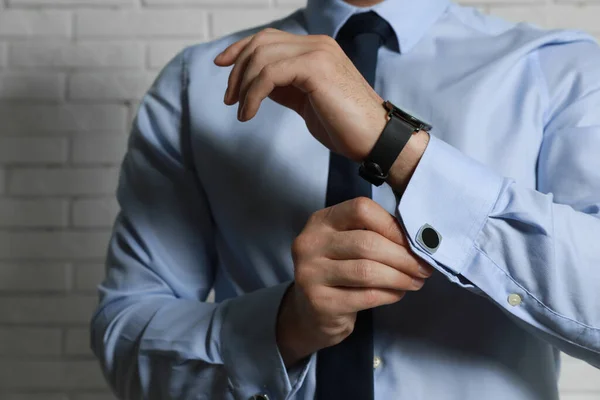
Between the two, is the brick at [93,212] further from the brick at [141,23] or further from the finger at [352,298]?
the finger at [352,298]

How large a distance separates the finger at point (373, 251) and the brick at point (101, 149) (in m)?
1.04

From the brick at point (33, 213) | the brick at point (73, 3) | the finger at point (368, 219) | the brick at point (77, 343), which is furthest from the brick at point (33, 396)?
the finger at point (368, 219)

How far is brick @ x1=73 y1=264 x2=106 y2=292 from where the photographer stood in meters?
1.75

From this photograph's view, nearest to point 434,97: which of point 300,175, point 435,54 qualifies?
point 435,54

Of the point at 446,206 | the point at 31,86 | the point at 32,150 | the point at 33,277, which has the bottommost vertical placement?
the point at 33,277

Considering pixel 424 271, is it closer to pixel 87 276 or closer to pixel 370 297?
pixel 370 297

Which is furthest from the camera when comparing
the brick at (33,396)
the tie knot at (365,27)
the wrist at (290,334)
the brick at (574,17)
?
the brick at (33,396)

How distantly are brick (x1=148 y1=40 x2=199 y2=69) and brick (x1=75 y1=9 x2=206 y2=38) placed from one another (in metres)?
0.02

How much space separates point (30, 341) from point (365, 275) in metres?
1.23

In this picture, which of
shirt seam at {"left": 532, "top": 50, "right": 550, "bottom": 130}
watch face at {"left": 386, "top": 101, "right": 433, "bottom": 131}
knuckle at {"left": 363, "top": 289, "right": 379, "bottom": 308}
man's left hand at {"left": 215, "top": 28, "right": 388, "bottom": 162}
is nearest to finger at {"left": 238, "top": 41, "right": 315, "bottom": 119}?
man's left hand at {"left": 215, "top": 28, "right": 388, "bottom": 162}

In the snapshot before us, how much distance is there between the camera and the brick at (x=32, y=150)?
5.74 feet

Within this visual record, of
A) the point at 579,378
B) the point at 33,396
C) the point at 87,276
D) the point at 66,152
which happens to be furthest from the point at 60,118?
the point at 579,378

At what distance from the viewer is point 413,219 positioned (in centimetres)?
78

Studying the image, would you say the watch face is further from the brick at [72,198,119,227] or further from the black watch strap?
the brick at [72,198,119,227]
